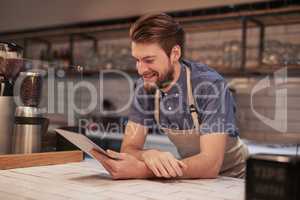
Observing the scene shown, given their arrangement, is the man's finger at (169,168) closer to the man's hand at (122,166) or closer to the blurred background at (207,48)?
the man's hand at (122,166)

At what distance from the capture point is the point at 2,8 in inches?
220

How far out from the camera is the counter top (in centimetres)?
100

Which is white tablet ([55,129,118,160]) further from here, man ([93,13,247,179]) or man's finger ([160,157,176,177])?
man's finger ([160,157,176,177])

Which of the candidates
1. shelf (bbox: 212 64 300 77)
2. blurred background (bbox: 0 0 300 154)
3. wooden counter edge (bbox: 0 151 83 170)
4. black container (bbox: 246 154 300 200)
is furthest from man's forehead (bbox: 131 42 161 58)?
shelf (bbox: 212 64 300 77)

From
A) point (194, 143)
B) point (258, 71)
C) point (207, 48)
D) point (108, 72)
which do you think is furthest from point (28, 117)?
point (108, 72)

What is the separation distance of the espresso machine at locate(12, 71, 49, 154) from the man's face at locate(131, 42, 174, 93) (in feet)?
1.37

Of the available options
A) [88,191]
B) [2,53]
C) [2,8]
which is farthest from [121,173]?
[2,8]

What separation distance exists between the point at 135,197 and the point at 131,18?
3.28 m

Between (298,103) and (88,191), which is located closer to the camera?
(88,191)

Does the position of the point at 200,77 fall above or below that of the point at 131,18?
below

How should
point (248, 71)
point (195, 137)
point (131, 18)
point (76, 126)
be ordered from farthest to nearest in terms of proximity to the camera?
point (131, 18) < point (248, 71) < point (76, 126) < point (195, 137)

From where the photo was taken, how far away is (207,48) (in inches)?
146

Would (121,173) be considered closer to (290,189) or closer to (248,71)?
(290,189)

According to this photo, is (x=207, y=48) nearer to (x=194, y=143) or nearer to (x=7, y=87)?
(x=194, y=143)
